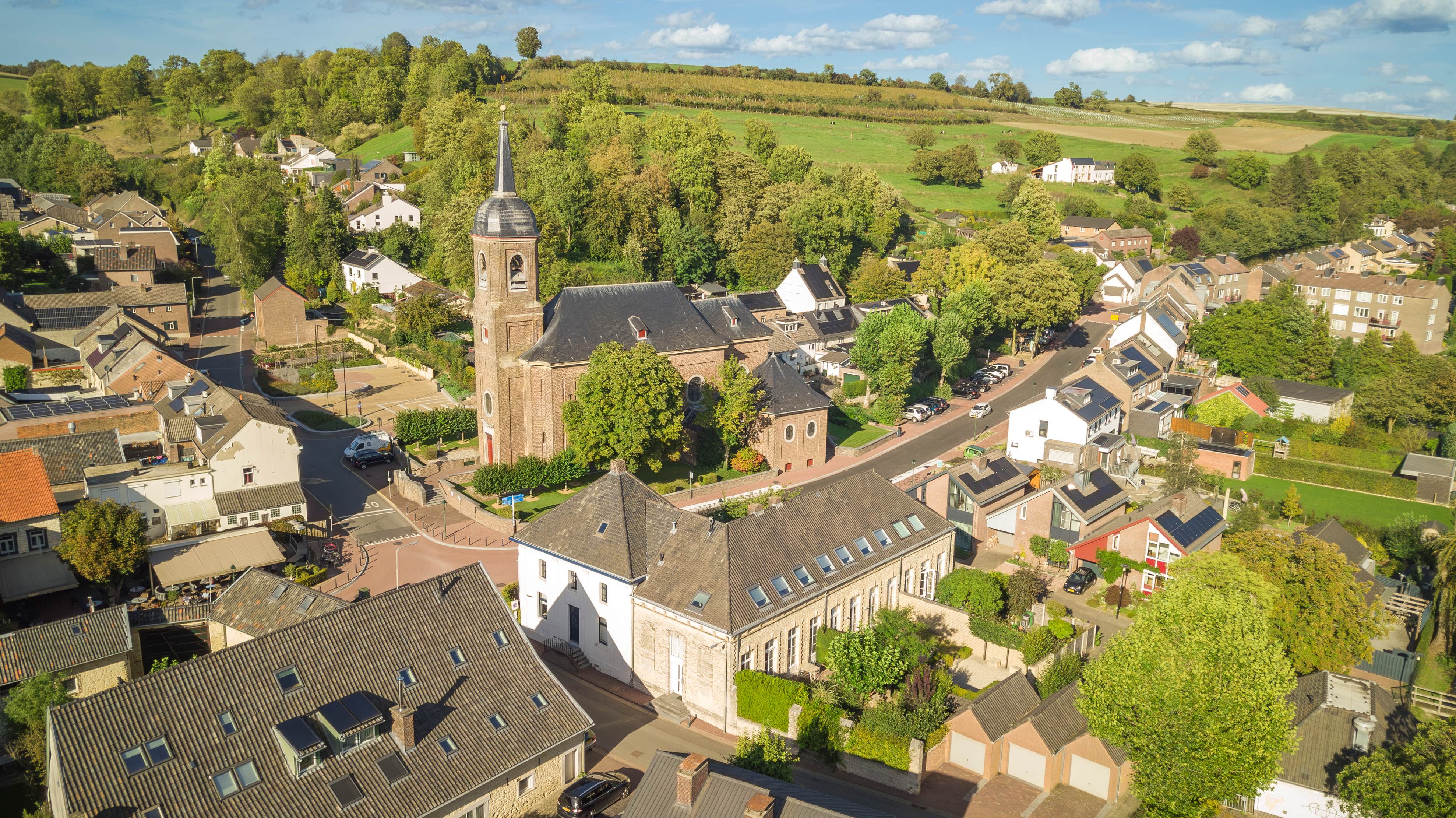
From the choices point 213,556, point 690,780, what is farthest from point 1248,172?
point 690,780

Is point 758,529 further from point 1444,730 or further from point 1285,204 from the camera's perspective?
point 1285,204

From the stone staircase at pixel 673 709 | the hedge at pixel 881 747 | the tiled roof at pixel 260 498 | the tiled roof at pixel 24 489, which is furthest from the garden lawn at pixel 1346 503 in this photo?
the tiled roof at pixel 24 489

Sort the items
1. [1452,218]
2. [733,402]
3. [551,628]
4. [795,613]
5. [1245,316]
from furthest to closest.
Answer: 1. [1452,218]
2. [1245,316]
3. [733,402]
4. [551,628]
5. [795,613]

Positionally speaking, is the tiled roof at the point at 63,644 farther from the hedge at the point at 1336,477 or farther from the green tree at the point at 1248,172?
the green tree at the point at 1248,172

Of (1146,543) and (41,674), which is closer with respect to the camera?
(41,674)

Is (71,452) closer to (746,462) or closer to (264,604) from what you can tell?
(264,604)

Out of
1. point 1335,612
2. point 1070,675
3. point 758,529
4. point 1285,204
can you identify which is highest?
point 1285,204

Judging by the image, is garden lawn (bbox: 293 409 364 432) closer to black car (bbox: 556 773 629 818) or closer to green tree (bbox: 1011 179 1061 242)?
black car (bbox: 556 773 629 818)

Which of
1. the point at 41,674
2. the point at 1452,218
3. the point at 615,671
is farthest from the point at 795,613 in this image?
the point at 1452,218
